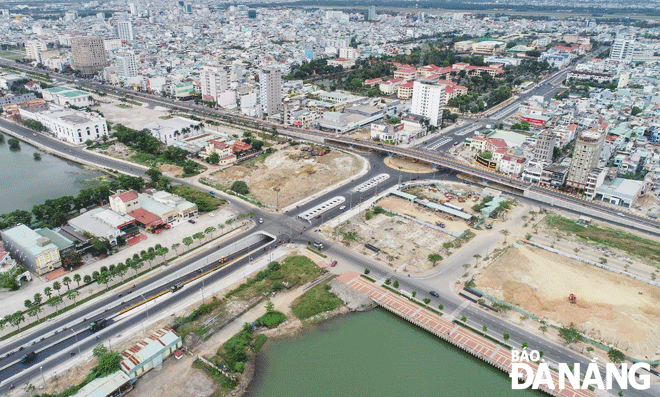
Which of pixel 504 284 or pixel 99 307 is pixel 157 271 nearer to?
pixel 99 307

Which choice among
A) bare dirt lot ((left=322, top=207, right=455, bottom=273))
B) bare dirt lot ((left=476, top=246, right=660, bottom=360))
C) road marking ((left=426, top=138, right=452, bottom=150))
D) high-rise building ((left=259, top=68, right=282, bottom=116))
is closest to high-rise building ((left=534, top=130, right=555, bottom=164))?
road marking ((left=426, top=138, right=452, bottom=150))

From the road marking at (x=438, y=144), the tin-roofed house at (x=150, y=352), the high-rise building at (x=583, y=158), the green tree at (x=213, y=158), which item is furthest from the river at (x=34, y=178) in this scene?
the high-rise building at (x=583, y=158)

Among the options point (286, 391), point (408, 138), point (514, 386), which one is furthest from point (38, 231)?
point (408, 138)

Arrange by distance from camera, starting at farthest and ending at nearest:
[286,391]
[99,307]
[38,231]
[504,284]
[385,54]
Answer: [385,54] < [38,231] < [504,284] < [99,307] < [286,391]

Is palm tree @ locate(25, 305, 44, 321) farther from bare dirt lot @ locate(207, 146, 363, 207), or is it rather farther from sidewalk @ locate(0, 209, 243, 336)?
bare dirt lot @ locate(207, 146, 363, 207)

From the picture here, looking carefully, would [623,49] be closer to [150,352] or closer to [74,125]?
[74,125]

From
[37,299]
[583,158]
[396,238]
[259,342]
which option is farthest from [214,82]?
[259,342]
